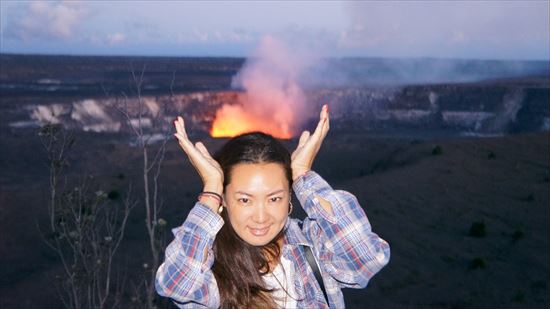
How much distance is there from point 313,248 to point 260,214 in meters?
0.25

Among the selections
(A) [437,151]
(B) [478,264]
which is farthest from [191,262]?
(A) [437,151]

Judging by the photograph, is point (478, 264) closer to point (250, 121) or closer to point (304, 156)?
point (304, 156)

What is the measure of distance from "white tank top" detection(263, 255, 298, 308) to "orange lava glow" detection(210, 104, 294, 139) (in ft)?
126

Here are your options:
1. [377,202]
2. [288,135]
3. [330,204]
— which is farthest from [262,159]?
[288,135]

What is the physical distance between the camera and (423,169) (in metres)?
21.1

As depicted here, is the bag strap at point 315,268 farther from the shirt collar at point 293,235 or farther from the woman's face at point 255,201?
the woman's face at point 255,201

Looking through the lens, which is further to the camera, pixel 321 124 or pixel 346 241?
pixel 321 124

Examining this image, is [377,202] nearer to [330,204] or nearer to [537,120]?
[330,204]

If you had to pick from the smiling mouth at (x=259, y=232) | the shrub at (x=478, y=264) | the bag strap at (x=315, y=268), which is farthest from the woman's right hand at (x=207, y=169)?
the shrub at (x=478, y=264)

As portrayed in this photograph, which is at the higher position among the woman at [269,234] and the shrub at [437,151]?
the woman at [269,234]

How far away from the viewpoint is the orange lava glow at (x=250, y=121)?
41.5m

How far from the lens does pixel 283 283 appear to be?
2287 millimetres

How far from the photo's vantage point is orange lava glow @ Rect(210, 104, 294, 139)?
136 feet

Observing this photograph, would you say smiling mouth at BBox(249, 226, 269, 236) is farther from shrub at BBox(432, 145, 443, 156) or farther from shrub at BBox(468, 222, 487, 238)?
shrub at BBox(432, 145, 443, 156)
